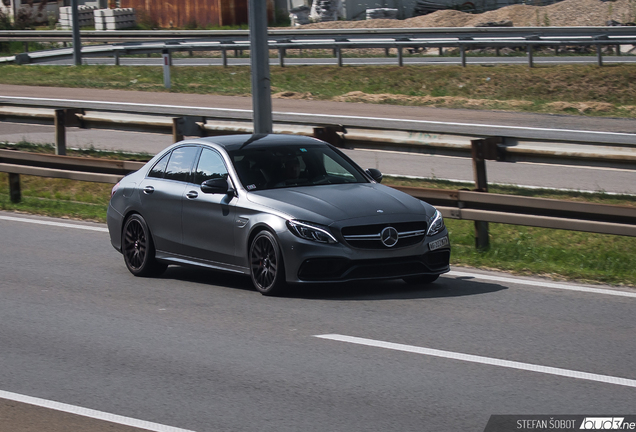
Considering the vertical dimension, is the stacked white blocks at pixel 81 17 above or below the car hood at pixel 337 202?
above

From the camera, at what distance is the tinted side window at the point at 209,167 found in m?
9.85

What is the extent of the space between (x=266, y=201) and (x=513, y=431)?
4.26 metres

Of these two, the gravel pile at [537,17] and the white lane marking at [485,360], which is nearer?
the white lane marking at [485,360]

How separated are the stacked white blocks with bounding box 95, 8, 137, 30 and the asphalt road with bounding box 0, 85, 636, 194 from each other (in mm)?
21061

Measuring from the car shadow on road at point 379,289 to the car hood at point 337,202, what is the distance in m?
0.73

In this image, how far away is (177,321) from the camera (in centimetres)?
831

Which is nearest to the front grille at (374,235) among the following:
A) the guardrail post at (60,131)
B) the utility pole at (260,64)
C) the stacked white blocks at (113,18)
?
the utility pole at (260,64)

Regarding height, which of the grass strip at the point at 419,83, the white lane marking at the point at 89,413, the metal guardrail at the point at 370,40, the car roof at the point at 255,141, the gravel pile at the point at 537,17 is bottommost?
the white lane marking at the point at 89,413

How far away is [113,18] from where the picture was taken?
52.0 m

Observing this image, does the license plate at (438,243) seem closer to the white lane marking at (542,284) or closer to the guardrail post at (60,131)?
the white lane marking at (542,284)

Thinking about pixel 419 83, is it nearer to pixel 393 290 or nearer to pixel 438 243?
pixel 393 290

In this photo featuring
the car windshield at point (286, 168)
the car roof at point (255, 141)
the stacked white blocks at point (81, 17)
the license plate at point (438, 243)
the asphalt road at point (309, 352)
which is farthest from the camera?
the stacked white blocks at point (81, 17)

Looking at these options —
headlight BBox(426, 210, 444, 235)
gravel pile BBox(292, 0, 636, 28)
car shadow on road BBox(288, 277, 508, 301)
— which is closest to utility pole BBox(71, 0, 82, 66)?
gravel pile BBox(292, 0, 636, 28)

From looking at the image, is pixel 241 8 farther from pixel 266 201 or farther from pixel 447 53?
pixel 266 201
